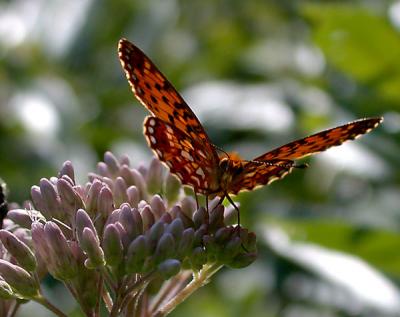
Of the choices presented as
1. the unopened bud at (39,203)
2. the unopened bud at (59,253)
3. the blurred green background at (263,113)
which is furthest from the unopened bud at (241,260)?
the blurred green background at (263,113)

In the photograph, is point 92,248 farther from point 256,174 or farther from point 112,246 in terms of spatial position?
point 256,174

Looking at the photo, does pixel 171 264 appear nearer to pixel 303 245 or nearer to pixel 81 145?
pixel 303 245

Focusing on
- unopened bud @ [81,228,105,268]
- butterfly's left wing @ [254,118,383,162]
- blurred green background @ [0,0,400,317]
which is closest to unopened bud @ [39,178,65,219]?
unopened bud @ [81,228,105,268]

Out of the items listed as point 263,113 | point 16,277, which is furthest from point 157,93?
point 263,113

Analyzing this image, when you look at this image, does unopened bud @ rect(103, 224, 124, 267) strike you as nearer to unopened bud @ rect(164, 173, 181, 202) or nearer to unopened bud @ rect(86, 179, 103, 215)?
unopened bud @ rect(86, 179, 103, 215)

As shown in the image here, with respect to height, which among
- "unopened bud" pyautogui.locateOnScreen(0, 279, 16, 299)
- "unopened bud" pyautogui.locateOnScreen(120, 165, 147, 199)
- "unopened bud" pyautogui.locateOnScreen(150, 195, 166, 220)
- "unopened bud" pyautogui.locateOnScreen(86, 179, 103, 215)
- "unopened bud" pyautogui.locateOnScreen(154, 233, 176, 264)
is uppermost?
"unopened bud" pyautogui.locateOnScreen(120, 165, 147, 199)

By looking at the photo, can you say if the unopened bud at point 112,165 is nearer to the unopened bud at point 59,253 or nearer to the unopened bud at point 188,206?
the unopened bud at point 188,206
